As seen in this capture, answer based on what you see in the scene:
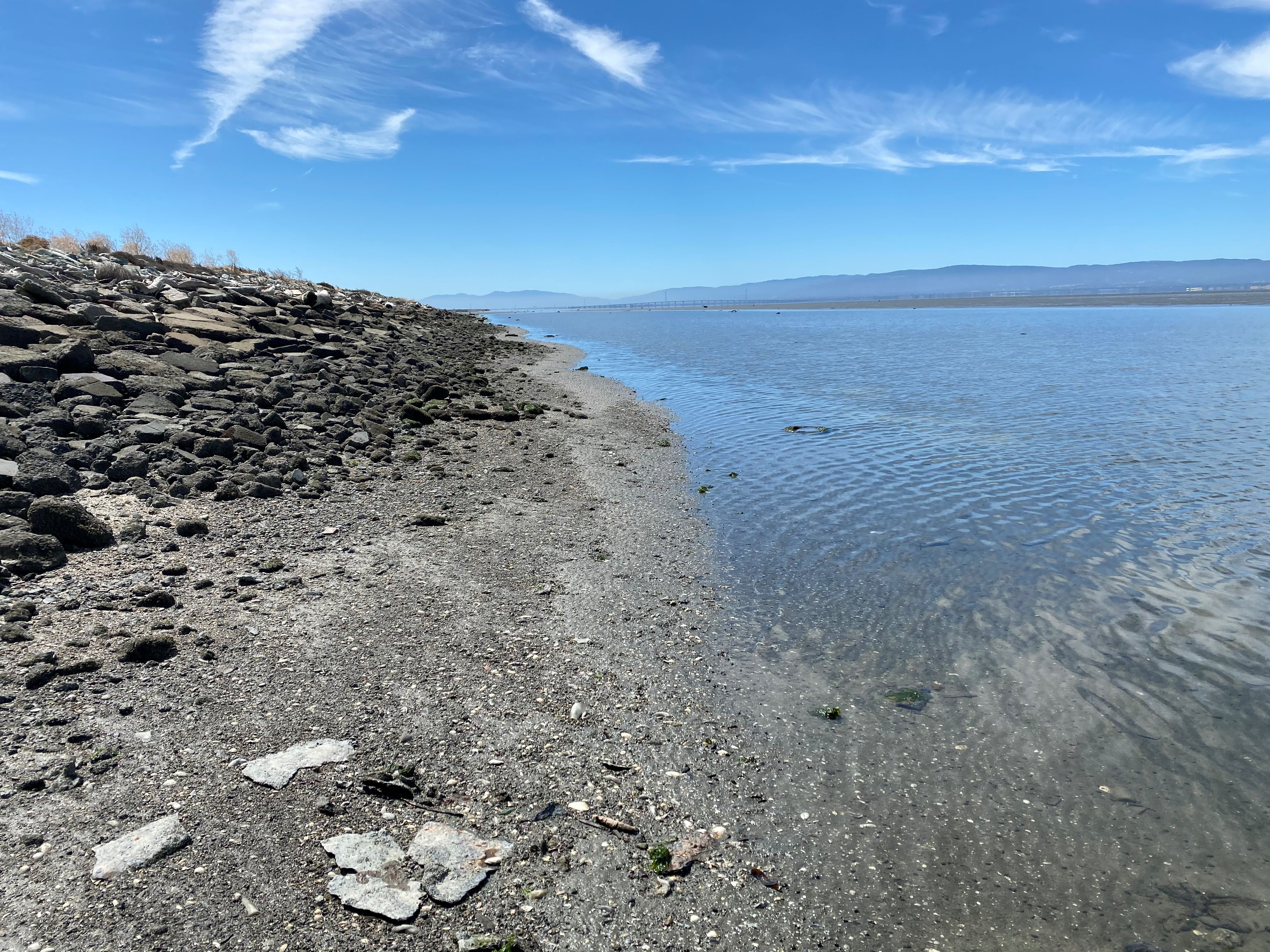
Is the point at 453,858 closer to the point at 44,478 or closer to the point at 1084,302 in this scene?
the point at 44,478

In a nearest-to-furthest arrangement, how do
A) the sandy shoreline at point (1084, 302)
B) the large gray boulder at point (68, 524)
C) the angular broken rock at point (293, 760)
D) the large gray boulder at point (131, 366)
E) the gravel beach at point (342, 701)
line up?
the gravel beach at point (342, 701) < the angular broken rock at point (293, 760) < the large gray boulder at point (68, 524) < the large gray boulder at point (131, 366) < the sandy shoreline at point (1084, 302)

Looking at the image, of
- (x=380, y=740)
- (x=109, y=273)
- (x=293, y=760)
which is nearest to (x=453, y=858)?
(x=380, y=740)

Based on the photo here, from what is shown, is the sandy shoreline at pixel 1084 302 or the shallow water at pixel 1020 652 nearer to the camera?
the shallow water at pixel 1020 652

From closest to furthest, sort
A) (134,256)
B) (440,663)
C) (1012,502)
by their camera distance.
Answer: (440,663)
(1012,502)
(134,256)

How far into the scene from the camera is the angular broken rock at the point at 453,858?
175 inches

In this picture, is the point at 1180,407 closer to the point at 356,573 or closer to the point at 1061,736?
the point at 1061,736

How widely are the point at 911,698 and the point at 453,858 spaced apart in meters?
4.64

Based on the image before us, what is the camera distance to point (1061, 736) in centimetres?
647

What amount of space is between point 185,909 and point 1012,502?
13.7 m

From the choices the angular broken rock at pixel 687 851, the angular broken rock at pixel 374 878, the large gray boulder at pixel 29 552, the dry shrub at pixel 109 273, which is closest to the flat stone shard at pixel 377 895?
the angular broken rock at pixel 374 878

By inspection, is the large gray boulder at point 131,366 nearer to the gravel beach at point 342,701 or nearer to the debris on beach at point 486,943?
A: the gravel beach at point 342,701

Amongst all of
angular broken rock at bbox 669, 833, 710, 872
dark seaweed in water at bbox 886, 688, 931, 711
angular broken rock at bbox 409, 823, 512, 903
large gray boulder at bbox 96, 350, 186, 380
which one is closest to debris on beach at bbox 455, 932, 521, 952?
angular broken rock at bbox 409, 823, 512, 903

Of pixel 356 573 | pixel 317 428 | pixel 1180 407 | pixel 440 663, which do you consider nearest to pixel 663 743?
pixel 440 663

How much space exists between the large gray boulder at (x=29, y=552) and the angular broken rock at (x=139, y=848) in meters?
4.73
